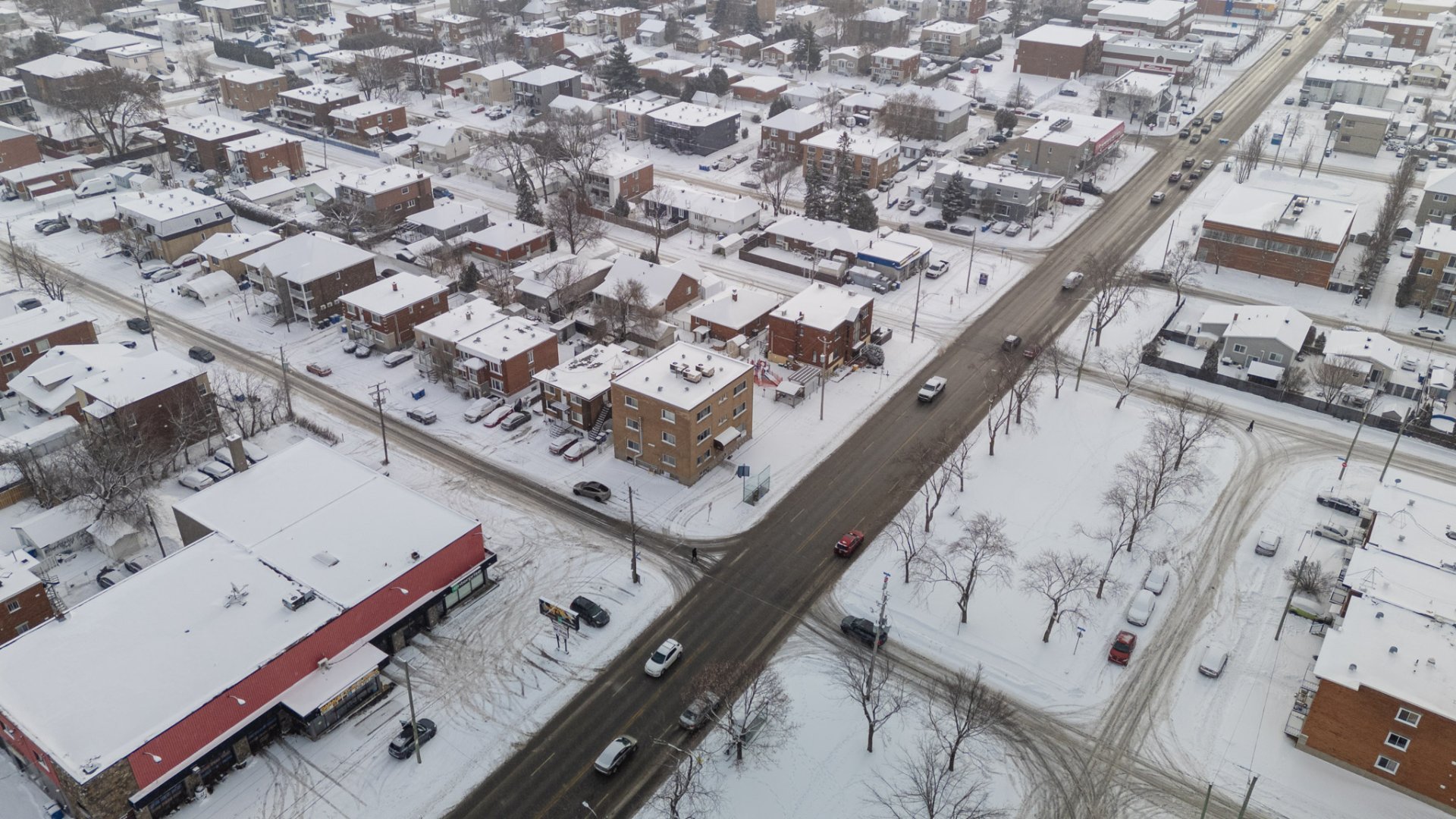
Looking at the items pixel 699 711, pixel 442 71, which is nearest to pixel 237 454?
pixel 699 711

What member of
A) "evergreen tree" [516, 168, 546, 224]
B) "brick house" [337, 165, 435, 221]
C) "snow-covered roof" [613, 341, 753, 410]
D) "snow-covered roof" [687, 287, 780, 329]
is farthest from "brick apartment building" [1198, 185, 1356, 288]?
"brick house" [337, 165, 435, 221]

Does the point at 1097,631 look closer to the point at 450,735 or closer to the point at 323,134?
the point at 450,735

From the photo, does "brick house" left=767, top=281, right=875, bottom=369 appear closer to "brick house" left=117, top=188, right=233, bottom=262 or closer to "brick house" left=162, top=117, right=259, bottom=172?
"brick house" left=117, top=188, right=233, bottom=262

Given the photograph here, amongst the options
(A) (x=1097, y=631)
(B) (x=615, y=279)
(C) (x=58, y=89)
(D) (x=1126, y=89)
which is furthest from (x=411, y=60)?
(A) (x=1097, y=631)

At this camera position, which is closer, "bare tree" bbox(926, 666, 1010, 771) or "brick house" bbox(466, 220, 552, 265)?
"bare tree" bbox(926, 666, 1010, 771)

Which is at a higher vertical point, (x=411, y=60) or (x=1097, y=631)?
(x=411, y=60)

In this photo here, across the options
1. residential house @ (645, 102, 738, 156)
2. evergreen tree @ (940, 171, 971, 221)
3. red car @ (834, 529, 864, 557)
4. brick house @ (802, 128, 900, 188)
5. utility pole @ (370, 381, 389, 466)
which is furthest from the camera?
residential house @ (645, 102, 738, 156)
